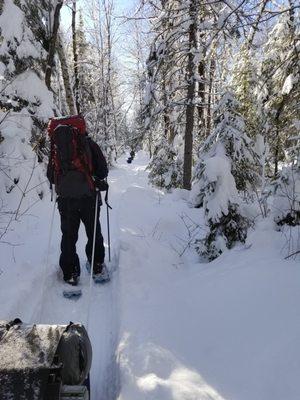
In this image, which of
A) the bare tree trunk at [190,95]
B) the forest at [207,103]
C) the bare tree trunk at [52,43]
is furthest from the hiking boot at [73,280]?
the bare tree trunk at [52,43]

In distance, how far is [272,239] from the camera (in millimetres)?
5332

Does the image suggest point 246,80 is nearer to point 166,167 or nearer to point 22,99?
point 166,167

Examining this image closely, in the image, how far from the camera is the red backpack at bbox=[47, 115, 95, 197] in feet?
16.7

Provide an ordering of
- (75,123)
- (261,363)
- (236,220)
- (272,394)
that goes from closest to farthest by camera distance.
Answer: (272,394)
(261,363)
(75,123)
(236,220)

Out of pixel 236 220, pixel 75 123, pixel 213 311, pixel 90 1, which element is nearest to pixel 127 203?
pixel 236 220

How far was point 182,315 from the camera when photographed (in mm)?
4312

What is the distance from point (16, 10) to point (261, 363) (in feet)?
34.6

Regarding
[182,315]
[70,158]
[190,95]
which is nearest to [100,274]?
[70,158]

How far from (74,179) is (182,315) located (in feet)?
7.57

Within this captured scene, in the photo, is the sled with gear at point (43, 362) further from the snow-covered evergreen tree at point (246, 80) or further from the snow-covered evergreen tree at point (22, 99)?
the snow-covered evergreen tree at point (246, 80)

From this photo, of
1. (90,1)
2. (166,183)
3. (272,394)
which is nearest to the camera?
(272,394)

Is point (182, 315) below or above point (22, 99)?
below

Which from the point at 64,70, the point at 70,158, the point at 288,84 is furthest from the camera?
the point at 64,70

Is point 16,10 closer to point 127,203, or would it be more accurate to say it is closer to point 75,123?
point 127,203
